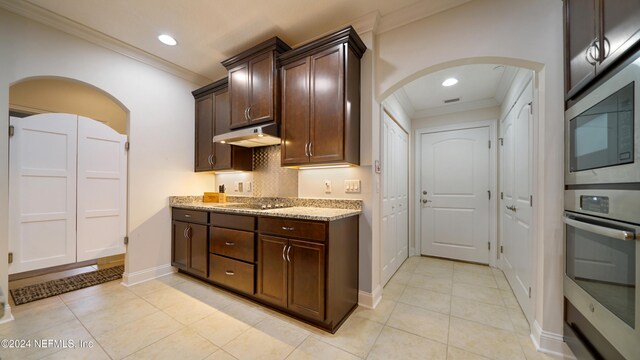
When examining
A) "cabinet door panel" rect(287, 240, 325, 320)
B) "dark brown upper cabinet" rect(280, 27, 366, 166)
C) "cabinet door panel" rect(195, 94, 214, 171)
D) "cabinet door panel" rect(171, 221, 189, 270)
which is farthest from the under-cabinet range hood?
"cabinet door panel" rect(171, 221, 189, 270)

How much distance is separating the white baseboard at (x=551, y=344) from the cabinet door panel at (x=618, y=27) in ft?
5.48

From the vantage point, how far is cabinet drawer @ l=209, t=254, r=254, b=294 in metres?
2.15

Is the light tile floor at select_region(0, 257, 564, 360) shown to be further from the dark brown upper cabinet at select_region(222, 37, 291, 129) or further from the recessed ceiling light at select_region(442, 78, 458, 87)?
the recessed ceiling light at select_region(442, 78, 458, 87)

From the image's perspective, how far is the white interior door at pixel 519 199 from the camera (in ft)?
6.31

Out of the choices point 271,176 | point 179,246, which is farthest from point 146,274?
point 271,176

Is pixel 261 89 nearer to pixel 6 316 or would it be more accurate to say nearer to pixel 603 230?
pixel 603 230

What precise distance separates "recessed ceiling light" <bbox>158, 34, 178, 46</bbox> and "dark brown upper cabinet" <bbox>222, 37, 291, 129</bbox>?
1.81 ft

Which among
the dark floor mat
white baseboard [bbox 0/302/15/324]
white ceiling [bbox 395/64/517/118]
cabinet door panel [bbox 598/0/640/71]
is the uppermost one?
white ceiling [bbox 395/64/517/118]

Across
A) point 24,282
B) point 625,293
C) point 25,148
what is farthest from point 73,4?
point 625,293

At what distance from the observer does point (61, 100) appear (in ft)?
11.5

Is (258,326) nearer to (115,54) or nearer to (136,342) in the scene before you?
(136,342)

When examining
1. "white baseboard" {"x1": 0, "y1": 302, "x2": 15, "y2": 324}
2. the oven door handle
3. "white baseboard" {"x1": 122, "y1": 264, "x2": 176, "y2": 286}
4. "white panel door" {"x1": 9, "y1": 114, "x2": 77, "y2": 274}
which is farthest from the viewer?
"white baseboard" {"x1": 122, "y1": 264, "x2": 176, "y2": 286}

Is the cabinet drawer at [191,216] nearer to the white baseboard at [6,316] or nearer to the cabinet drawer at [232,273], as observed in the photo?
the cabinet drawer at [232,273]

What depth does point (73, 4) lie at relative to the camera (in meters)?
2.00
